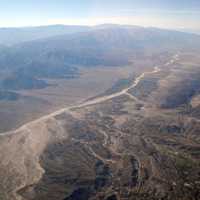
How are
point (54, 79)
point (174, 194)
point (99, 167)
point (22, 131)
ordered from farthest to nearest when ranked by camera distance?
point (54, 79) < point (22, 131) < point (99, 167) < point (174, 194)

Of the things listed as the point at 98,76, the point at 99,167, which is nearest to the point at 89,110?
the point at 99,167

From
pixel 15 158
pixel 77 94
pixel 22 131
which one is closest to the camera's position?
pixel 15 158

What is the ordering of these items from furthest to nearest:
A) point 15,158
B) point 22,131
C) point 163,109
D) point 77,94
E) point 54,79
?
point 54,79, point 77,94, point 163,109, point 22,131, point 15,158

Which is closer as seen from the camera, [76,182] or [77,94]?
[76,182]

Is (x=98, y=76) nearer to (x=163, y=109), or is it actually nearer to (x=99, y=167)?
(x=163, y=109)

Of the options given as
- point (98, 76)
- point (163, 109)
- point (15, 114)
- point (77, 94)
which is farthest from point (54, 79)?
point (163, 109)

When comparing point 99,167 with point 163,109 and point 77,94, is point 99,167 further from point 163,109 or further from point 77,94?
point 77,94

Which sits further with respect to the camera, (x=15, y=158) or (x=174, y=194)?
(x=15, y=158)

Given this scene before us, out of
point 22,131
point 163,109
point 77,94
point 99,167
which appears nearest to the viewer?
point 99,167
